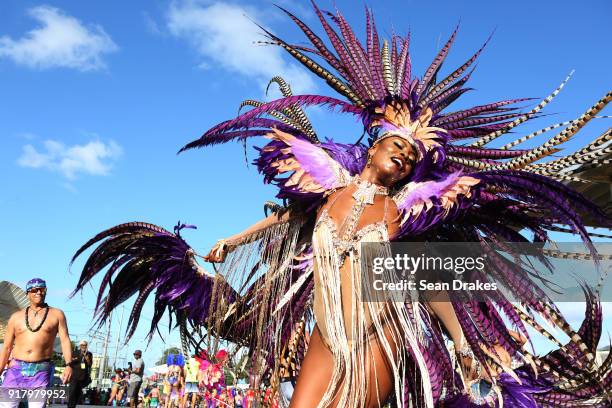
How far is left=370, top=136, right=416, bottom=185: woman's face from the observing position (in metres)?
2.95

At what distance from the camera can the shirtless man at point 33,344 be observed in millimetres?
4789

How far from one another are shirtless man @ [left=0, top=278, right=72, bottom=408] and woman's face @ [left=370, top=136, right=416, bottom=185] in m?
3.23

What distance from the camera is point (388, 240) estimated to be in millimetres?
2830

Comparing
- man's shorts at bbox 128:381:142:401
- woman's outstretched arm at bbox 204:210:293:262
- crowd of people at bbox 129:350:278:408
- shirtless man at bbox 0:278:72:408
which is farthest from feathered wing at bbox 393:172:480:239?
man's shorts at bbox 128:381:142:401

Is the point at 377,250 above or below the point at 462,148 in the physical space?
below

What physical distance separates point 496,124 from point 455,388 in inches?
56.0

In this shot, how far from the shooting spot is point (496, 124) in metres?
3.34

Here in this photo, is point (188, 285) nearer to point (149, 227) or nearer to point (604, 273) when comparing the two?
point (149, 227)

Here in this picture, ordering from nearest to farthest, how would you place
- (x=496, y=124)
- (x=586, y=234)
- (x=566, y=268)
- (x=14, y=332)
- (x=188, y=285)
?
(x=586, y=234) → (x=566, y=268) → (x=496, y=124) → (x=188, y=285) → (x=14, y=332)

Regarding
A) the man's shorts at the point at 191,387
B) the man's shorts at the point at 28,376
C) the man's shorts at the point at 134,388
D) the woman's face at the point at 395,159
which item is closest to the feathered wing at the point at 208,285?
the woman's face at the point at 395,159

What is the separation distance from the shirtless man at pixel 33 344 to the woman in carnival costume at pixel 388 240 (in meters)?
1.69

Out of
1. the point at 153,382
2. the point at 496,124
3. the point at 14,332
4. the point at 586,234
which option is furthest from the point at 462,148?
the point at 153,382

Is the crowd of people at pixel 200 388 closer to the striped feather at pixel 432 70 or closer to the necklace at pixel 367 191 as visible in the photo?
the necklace at pixel 367 191

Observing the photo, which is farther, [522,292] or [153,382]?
[153,382]
